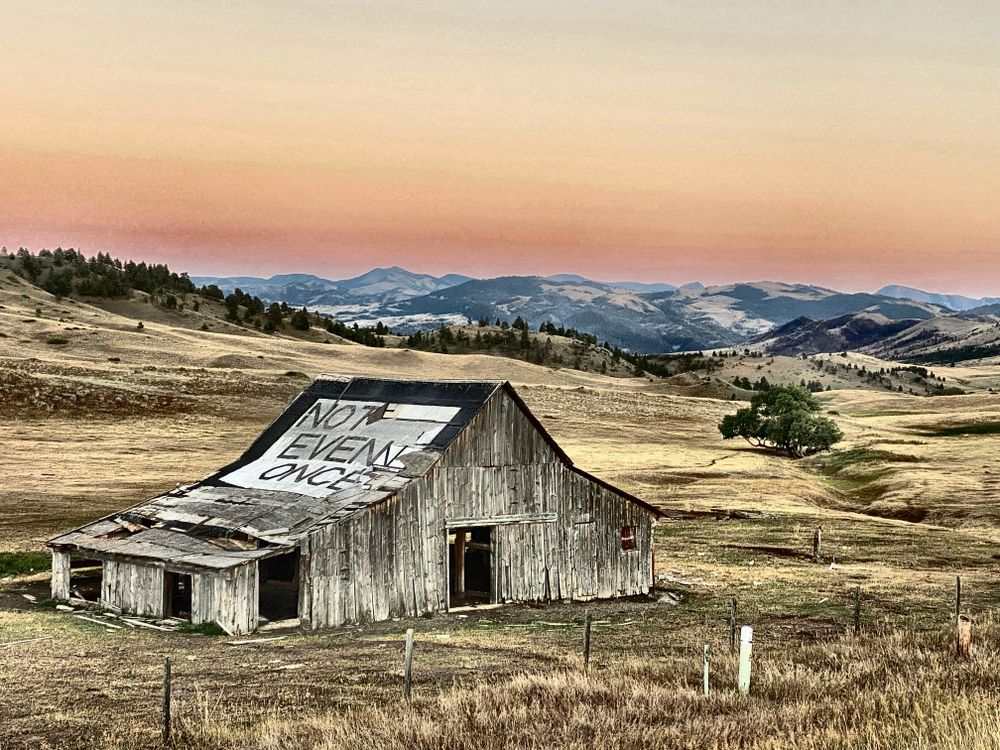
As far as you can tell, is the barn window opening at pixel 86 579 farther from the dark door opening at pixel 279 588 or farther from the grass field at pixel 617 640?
the dark door opening at pixel 279 588

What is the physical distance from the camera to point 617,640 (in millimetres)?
26016

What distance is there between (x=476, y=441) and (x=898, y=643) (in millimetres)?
14243

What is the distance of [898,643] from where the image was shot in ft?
68.4

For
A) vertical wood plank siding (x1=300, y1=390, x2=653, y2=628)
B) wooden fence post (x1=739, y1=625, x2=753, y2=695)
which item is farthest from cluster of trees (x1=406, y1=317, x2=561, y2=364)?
wooden fence post (x1=739, y1=625, x2=753, y2=695)

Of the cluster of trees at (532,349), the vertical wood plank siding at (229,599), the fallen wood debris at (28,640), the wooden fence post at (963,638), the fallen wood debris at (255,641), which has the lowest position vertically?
the fallen wood debris at (255,641)

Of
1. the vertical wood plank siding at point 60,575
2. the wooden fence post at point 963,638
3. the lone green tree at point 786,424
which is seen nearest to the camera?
the wooden fence post at point 963,638

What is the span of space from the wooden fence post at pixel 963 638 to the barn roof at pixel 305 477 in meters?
15.7

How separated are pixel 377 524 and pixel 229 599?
4381mm

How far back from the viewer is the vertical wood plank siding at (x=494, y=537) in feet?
94.1

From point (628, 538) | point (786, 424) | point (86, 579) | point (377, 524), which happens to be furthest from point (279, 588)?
point (786, 424)

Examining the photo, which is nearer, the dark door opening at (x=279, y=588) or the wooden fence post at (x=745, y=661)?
the wooden fence post at (x=745, y=661)

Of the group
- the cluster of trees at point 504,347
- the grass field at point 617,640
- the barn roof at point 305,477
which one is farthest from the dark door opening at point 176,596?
the cluster of trees at point 504,347

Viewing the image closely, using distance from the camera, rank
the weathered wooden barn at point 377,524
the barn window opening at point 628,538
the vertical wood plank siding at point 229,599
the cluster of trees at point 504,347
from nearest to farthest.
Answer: the vertical wood plank siding at point 229,599
the weathered wooden barn at point 377,524
the barn window opening at point 628,538
the cluster of trees at point 504,347

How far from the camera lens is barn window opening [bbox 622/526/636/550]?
114 feet
